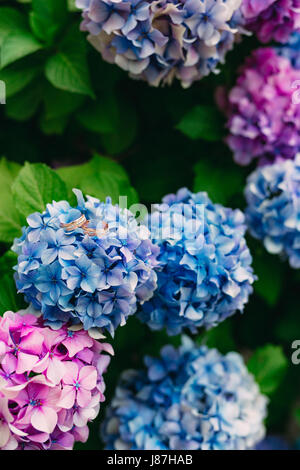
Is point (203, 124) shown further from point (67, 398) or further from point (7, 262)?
point (67, 398)

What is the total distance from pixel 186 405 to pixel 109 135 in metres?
0.64

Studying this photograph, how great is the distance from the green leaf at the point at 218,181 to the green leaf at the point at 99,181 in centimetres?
20

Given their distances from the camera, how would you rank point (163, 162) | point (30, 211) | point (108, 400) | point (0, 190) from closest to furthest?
point (30, 211) → point (0, 190) → point (108, 400) → point (163, 162)

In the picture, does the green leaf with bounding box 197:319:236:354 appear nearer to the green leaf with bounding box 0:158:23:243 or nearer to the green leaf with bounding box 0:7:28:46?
the green leaf with bounding box 0:158:23:243

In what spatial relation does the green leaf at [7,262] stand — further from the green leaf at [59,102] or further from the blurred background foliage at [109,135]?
the green leaf at [59,102]

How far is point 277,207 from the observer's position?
48.8 inches

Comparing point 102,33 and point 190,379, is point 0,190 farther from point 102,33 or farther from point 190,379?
point 190,379

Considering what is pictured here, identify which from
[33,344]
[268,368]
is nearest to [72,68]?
[33,344]

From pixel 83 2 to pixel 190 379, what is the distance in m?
0.74

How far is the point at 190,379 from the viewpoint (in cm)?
120

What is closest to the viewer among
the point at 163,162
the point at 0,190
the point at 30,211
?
the point at 30,211

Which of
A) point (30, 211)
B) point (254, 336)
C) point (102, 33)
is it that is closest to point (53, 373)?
point (30, 211)

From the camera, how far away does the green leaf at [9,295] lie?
1008 mm

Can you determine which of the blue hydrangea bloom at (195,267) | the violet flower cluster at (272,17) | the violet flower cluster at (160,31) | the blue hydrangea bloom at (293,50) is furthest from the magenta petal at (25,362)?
the blue hydrangea bloom at (293,50)
